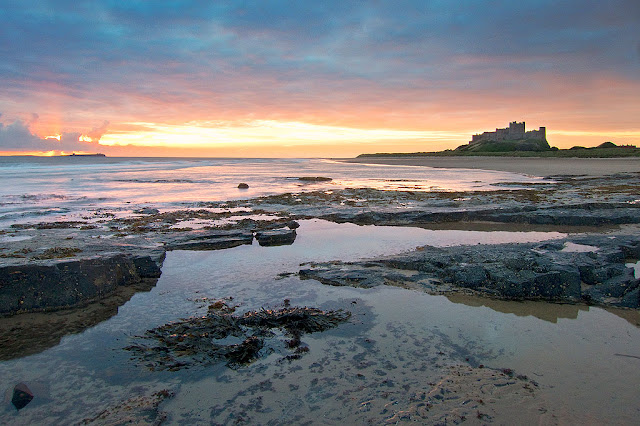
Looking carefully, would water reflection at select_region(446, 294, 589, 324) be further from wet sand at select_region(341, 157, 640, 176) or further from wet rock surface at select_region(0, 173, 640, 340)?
wet sand at select_region(341, 157, 640, 176)

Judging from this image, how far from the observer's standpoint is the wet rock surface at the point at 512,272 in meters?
5.02

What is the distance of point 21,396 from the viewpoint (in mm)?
3117

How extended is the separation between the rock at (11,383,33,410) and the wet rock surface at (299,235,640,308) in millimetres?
3586

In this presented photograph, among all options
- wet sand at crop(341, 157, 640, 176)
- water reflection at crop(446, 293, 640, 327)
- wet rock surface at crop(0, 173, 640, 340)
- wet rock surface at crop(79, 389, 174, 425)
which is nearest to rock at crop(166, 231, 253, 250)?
wet rock surface at crop(0, 173, 640, 340)

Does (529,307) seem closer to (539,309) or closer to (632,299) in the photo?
(539,309)

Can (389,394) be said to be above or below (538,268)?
below

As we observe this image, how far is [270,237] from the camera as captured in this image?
8.30 meters

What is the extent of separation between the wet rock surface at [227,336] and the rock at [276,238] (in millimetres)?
3415

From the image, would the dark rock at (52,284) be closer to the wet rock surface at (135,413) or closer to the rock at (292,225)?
the wet rock surface at (135,413)

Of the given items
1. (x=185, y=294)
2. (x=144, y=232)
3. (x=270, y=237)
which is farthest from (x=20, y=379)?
(x=144, y=232)

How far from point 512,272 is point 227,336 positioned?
3.88 m

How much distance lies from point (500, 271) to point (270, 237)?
15.2ft

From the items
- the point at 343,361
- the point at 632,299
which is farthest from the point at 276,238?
the point at 632,299

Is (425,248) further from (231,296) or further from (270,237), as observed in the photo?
(231,296)
